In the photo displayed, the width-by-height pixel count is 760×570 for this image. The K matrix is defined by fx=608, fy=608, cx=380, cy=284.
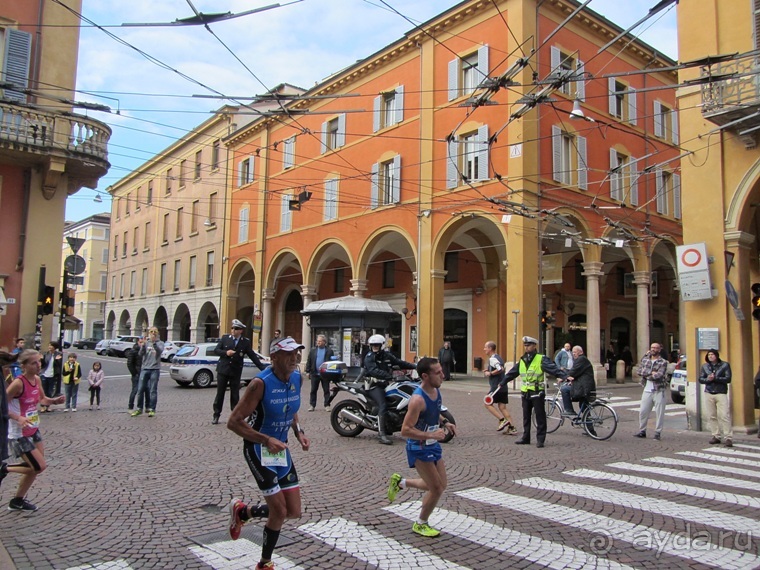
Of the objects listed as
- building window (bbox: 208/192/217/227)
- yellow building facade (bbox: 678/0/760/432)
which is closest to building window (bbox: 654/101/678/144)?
yellow building facade (bbox: 678/0/760/432)

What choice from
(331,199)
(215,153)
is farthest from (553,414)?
(215,153)

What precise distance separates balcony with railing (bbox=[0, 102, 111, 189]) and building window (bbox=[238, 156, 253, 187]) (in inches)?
768

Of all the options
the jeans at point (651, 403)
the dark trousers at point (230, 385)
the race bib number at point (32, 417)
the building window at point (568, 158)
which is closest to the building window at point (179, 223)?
the building window at point (568, 158)

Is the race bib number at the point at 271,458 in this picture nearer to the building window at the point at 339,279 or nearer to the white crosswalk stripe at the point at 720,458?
the white crosswalk stripe at the point at 720,458

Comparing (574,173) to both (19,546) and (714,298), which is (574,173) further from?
(19,546)

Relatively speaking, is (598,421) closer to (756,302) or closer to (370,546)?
(756,302)

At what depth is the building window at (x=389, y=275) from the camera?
31250 mm

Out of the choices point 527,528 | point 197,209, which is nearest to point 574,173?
point 527,528

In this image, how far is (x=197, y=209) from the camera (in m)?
40.5

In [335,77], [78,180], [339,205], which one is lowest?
[78,180]

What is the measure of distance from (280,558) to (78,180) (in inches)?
605

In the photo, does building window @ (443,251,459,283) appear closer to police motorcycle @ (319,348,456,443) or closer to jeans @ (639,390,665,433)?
jeans @ (639,390,665,433)

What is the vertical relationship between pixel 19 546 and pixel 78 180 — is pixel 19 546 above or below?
below

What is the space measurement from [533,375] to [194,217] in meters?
35.4
